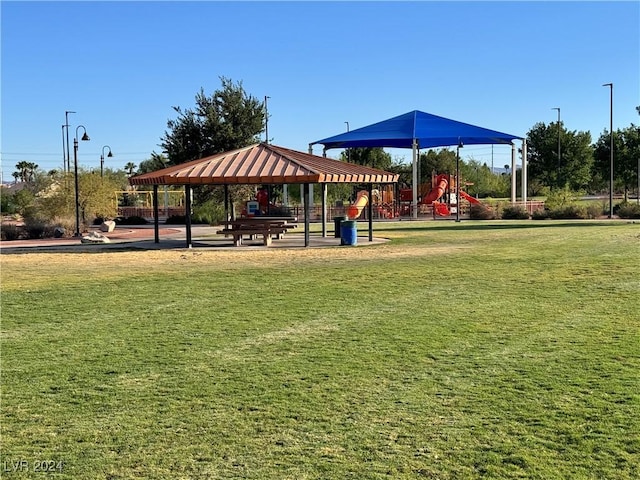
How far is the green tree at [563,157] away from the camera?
55875 mm

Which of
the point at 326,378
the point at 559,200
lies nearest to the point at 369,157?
the point at 559,200

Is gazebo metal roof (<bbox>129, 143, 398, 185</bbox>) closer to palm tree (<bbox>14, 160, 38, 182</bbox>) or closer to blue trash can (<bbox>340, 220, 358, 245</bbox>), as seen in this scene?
blue trash can (<bbox>340, 220, 358, 245</bbox>)

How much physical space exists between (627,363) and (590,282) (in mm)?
4932

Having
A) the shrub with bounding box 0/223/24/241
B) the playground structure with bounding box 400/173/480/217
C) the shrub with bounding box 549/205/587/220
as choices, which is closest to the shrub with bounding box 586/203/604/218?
the shrub with bounding box 549/205/587/220

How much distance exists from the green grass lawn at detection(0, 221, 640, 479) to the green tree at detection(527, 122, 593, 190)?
1883 inches

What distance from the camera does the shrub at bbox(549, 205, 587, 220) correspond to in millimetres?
32969

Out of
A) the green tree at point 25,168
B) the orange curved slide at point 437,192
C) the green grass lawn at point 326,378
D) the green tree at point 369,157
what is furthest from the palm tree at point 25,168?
the green grass lawn at point 326,378

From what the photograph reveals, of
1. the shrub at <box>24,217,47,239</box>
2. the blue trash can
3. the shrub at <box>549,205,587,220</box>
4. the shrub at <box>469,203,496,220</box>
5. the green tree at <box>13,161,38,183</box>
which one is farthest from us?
the green tree at <box>13,161,38,183</box>

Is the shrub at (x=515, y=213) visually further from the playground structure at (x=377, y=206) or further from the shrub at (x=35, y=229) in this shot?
the shrub at (x=35, y=229)

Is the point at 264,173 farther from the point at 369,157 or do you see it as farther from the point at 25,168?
the point at 25,168

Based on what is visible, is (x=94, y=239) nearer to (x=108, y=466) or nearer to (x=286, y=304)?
(x=286, y=304)

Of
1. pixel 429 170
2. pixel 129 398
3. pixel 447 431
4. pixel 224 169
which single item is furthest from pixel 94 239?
pixel 429 170

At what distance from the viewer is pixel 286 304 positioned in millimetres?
9062

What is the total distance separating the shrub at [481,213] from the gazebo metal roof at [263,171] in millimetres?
15035
